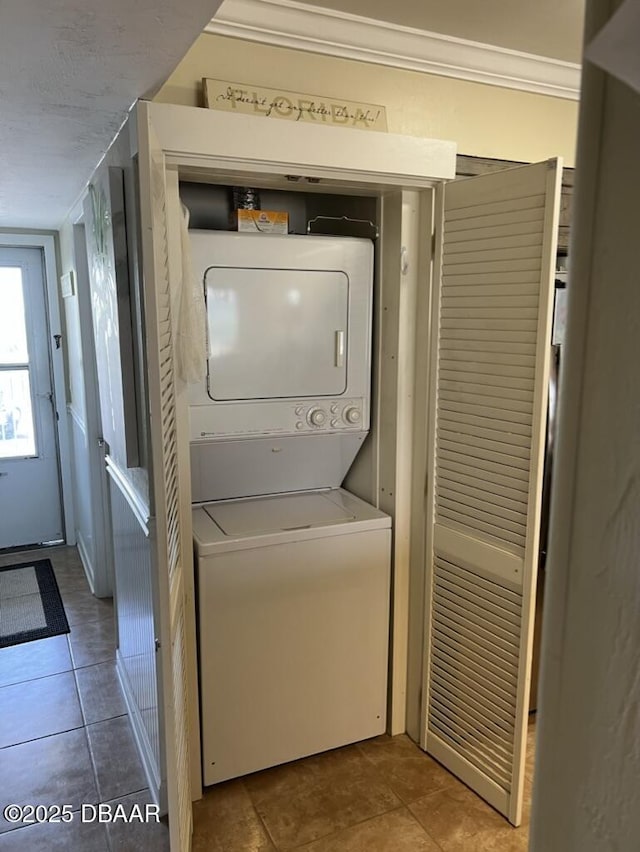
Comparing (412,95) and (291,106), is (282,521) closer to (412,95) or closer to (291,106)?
(291,106)

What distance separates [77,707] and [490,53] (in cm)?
289

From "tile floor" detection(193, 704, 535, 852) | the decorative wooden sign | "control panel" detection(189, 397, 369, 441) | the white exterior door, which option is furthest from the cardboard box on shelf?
the white exterior door

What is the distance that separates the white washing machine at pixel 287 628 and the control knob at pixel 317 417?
1.05 ft

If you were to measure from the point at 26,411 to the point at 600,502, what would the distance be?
4.12 meters

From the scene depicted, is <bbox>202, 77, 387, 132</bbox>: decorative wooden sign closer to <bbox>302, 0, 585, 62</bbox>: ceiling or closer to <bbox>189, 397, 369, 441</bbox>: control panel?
<bbox>302, 0, 585, 62</bbox>: ceiling

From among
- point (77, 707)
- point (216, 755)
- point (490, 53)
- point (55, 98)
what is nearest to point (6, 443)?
point (77, 707)

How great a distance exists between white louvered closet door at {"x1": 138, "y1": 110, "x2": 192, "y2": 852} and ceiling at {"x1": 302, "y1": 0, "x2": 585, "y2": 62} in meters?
0.83

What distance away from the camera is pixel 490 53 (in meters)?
2.14

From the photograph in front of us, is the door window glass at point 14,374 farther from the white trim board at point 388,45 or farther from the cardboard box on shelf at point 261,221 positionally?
the white trim board at point 388,45

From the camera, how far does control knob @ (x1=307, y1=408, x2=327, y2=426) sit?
85.3 inches

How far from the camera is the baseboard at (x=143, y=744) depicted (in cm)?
197

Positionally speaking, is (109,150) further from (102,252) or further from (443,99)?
(443,99)

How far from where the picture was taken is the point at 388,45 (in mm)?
1994

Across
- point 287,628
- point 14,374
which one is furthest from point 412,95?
point 14,374
